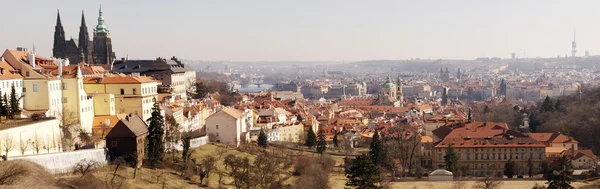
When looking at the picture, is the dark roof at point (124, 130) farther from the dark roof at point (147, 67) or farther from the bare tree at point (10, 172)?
the dark roof at point (147, 67)

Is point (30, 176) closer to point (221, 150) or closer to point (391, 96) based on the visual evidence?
point (221, 150)

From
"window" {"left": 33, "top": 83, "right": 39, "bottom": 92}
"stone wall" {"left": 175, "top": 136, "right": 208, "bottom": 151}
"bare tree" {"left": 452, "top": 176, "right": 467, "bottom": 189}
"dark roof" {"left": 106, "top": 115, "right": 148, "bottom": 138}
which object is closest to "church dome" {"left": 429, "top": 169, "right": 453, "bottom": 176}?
"bare tree" {"left": 452, "top": 176, "right": 467, "bottom": 189}

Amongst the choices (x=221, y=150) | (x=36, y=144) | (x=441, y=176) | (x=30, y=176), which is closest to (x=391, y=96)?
(x=441, y=176)

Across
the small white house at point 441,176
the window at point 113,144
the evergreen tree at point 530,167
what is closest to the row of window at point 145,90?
the window at point 113,144

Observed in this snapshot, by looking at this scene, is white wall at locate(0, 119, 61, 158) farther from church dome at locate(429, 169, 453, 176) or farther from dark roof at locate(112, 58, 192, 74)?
dark roof at locate(112, 58, 192, 74)

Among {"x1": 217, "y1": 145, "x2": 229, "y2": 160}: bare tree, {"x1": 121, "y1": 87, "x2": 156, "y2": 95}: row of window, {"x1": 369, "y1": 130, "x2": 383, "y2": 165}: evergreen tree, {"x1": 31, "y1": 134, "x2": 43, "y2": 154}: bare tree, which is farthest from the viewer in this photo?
{"x1": 369, "y1": 130, "x2": 383, "y2": 165}: evergreen tree

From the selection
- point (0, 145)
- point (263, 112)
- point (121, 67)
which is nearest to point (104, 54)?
point (121, 67)

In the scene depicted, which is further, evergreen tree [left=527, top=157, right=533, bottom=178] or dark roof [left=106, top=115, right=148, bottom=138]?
evergreen tree [left=527, top=157, right=533, bottom=178]
